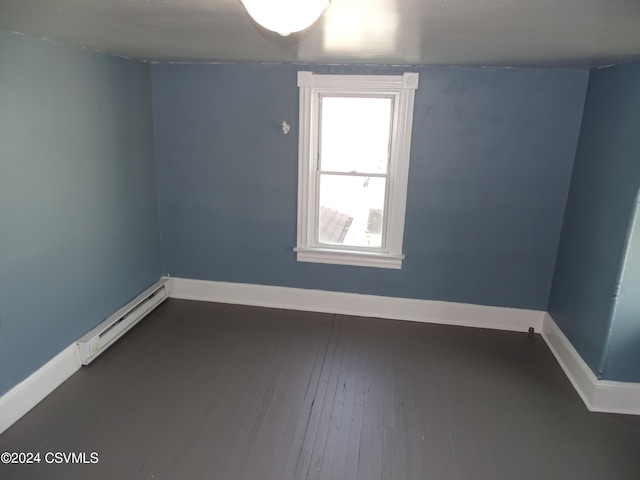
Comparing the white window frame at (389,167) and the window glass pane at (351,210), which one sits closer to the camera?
the white window frame at (389,167)

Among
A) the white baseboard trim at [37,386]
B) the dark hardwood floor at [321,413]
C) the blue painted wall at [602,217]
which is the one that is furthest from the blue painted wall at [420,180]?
the white baseboard trim at [37,386]

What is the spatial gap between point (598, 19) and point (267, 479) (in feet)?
7.48

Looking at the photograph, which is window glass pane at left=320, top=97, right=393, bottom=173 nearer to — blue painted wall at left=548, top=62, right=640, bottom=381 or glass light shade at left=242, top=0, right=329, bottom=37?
blue painted wall at left=548, top=62, right=640, bottom=381

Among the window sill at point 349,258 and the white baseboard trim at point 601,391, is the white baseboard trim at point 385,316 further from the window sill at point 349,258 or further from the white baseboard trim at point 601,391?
the window sill at point 349,258

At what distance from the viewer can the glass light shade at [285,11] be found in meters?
1.21

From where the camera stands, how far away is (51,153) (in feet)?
7.88

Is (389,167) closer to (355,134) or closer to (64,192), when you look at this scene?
(355,134)

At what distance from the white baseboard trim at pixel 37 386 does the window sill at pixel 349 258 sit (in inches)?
68.0

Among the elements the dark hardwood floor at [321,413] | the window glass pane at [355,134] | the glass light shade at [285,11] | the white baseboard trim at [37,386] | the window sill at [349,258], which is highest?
the glass light shade at [285,11]

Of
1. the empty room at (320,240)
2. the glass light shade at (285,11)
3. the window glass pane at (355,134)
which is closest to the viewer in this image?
the glass light shade at (285,11)

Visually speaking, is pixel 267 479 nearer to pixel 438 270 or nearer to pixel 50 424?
pixel 50 424

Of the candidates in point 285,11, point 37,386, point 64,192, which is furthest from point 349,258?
point 285,11

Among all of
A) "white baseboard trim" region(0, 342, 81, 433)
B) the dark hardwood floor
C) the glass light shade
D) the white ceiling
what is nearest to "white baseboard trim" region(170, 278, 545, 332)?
the dark hardwood floor

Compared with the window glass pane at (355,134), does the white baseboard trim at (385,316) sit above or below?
below
